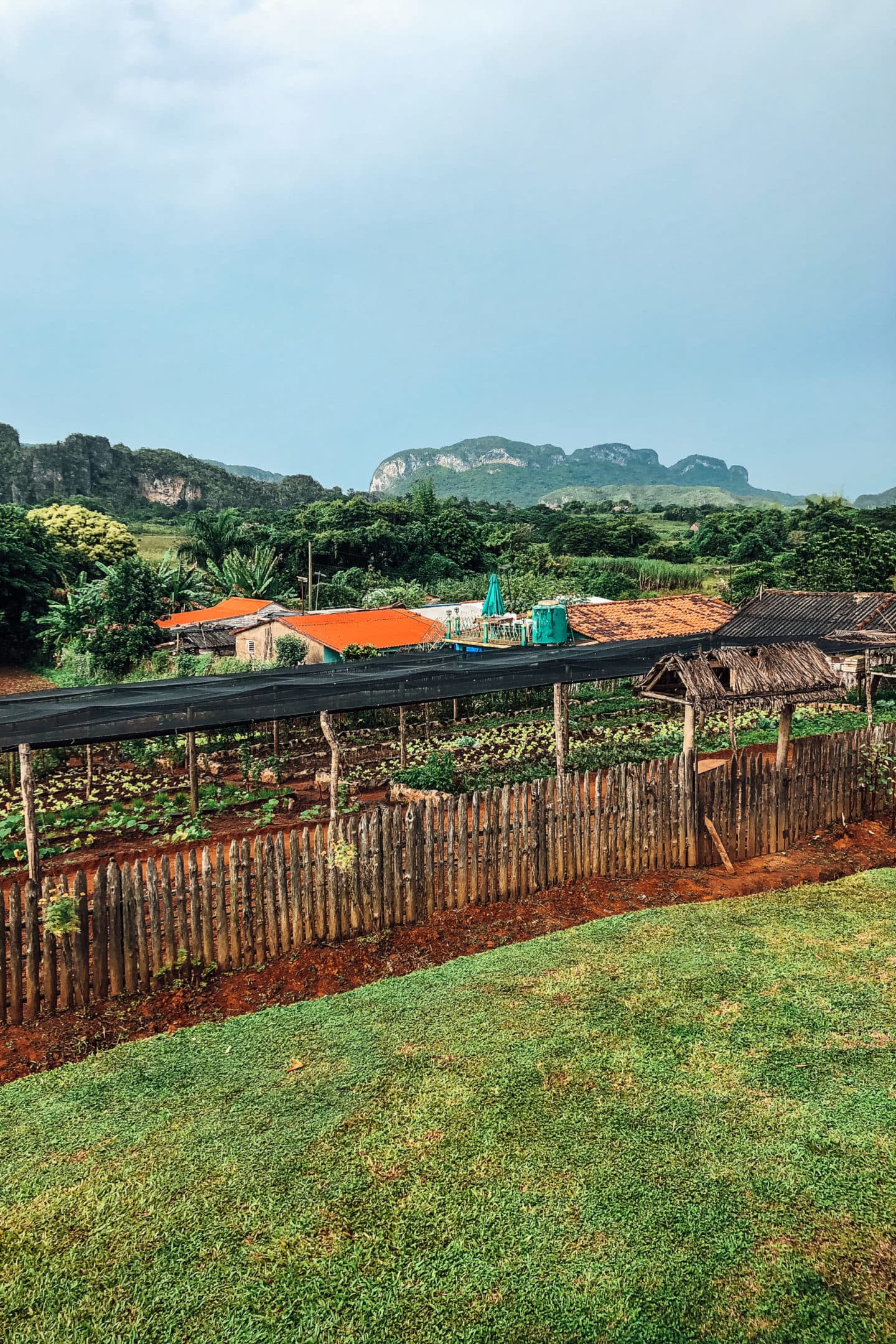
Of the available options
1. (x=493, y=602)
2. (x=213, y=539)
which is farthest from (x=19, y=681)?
(x=213, y=539)

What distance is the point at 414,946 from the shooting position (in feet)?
23.4

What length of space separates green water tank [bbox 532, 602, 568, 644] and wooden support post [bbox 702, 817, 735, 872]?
51.4ft

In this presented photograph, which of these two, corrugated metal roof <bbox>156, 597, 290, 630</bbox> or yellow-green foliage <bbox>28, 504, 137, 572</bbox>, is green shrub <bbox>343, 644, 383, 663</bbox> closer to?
corrugated metal roof <bbox>156, 597, 290, 630</bbox>

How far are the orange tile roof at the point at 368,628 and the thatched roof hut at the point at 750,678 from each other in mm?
15313

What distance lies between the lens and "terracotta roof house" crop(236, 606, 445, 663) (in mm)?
25328

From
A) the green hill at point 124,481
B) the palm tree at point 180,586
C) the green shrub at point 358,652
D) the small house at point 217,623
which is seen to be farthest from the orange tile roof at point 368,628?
the green hill at point 124,481

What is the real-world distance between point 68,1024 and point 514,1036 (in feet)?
10.7

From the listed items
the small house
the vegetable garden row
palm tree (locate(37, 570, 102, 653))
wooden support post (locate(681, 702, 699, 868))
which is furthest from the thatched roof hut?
palm tree (locate(37, 570, 102, 653))

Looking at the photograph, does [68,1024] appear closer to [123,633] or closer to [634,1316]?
[634,1316]

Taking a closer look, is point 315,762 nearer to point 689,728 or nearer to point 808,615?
point 689,728

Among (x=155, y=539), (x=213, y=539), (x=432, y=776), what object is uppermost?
(x=155, y=539)

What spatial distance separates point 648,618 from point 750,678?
1821 centimetres

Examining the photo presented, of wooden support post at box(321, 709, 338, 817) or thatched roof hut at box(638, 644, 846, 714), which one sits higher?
thatched roof hut at box(638, 644, 846, 714)

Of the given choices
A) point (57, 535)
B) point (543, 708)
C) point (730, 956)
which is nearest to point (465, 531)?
point (57, 535)
